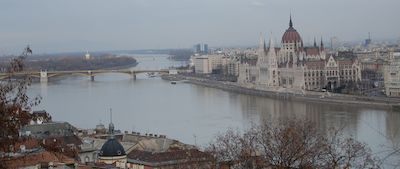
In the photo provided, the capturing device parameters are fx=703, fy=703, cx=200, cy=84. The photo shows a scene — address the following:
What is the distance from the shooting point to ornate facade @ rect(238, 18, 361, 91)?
22.5 metres

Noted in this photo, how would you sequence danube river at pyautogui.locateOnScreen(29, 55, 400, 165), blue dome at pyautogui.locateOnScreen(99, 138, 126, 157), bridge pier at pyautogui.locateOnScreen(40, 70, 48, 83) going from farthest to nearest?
1. bridge pier at pyautogui.locateOnScreen(40, 70, 48, 83)
2. danube river at pyautogui.locateOnScreen(29, 55, 400, 165)
3. blue dome at pyautogui.locateOnScreen(99, 138, 126, 157)

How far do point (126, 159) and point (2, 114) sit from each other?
4.40 m

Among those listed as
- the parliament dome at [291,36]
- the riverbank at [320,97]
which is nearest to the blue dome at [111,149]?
the riverbank at [320,97]

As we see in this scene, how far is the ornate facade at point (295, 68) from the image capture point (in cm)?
2248

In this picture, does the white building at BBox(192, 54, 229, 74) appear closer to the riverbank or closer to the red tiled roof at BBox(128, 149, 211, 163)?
the riverbank

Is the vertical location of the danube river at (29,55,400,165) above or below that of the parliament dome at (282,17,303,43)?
below

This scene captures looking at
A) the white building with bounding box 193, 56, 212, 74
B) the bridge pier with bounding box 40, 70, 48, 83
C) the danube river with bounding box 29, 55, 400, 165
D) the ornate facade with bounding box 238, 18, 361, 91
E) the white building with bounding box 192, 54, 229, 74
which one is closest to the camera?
the danube river with bounding box 29, 55, 400, 165

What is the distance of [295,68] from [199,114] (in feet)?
29.9

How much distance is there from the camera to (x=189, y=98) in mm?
20344

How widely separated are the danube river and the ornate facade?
8.89 ft

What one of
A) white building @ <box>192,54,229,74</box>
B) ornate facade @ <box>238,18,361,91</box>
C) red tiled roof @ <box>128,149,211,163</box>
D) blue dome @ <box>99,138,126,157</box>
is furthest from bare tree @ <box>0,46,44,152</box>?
white building @ <box>192,54,229,74</box>

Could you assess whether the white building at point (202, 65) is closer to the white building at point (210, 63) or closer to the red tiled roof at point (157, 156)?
the white building at point (210, 63)

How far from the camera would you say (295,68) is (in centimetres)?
2333

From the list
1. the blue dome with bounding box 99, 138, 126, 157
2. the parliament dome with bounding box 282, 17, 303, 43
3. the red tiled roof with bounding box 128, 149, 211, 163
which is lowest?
the red tiled roof with bounding box 128, 149, 211, 163
